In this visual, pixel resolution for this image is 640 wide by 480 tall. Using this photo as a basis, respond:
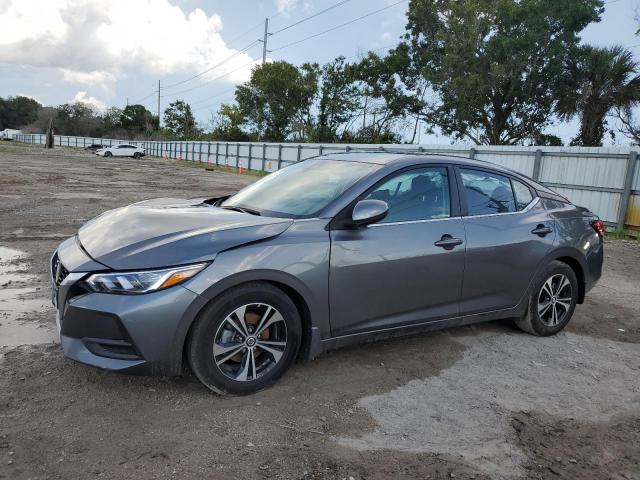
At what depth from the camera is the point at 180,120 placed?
100m

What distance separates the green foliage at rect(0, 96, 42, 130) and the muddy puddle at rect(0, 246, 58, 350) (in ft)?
455

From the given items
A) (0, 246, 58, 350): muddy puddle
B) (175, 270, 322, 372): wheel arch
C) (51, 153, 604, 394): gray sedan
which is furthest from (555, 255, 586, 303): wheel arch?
(0, 246, 58, 350): muddy puddle

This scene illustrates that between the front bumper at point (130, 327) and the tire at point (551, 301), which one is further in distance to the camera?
the tire at point (551, 301)

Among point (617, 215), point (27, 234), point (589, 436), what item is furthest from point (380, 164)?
point (617, 215)

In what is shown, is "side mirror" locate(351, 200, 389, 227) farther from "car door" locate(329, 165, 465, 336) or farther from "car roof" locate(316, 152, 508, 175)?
"car roof" locate(316, 152, 508, 175)

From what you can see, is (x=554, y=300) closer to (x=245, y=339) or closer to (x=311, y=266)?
(x=311, y=266)

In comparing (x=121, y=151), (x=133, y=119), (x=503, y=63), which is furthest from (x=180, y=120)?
(x=503, y=63)

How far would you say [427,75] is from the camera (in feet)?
117

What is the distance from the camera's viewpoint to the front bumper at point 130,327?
10.0 feet

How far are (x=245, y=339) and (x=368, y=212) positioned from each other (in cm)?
114

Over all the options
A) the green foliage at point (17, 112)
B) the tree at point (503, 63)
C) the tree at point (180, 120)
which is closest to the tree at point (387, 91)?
the tree at point (503, 63)

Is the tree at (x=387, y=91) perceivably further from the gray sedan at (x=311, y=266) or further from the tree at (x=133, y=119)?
the tree at (x=133, y=119)

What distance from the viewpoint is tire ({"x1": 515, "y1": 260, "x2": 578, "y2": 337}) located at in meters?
4.83

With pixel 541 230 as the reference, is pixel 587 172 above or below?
above
